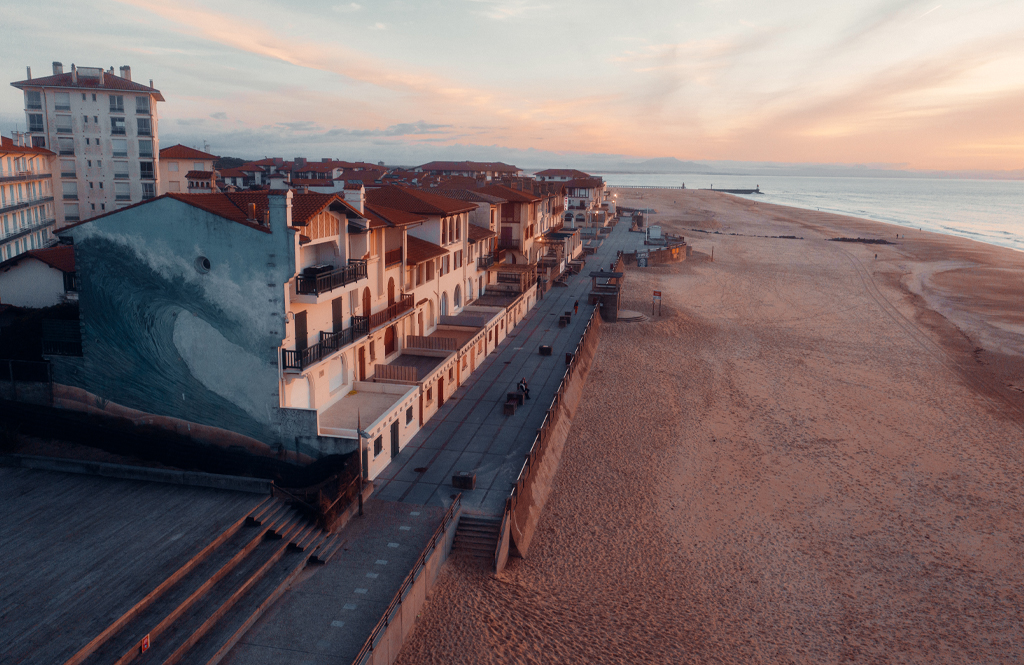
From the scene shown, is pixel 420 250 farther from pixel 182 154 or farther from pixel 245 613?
pixel 182 154

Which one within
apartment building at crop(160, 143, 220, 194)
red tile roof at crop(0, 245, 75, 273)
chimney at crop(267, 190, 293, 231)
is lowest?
red tile roof at crop(0, 245, 75, 273)

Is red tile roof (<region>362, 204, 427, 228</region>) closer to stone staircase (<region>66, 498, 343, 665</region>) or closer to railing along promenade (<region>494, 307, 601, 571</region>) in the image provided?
railing along promenade (<region>494, 307, 601, 571</region>)

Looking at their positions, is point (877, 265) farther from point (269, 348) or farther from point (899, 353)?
point (269, 348)

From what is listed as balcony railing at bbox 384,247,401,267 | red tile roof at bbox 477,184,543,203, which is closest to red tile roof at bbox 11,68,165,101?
red tile roof at bbox 477,184,543,203

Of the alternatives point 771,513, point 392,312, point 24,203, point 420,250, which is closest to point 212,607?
point 392,312

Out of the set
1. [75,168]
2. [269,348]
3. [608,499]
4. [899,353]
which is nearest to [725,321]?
[899,353]

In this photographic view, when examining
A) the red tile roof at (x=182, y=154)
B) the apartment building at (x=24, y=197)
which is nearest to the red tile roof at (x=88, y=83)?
the apartment building at (x=24, y=197)
